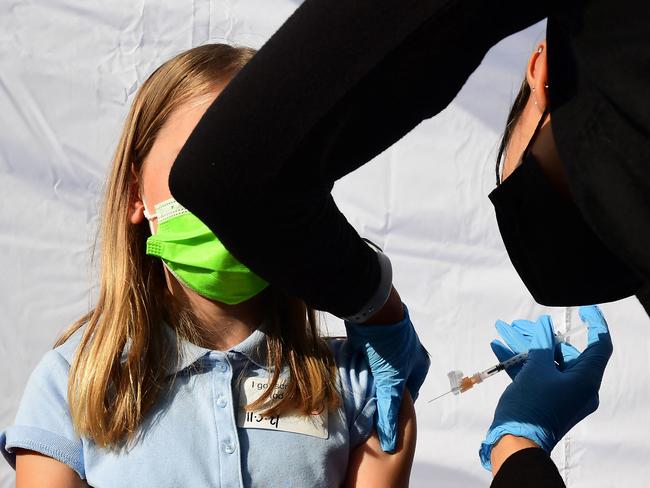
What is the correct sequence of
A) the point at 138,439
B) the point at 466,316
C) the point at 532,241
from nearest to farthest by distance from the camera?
the point at 532,241
the point at 138,439
the point at 466,316

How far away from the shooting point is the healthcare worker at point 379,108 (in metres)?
0.67

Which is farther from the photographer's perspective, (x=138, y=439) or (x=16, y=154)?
(x=16, y=154)

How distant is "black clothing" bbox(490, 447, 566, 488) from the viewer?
1115mm

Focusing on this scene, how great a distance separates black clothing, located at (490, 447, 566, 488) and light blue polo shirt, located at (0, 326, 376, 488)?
0.28 metres

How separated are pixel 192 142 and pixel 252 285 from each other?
0.55m

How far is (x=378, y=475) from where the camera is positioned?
52.8 inches

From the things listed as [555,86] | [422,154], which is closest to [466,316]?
[422,154]

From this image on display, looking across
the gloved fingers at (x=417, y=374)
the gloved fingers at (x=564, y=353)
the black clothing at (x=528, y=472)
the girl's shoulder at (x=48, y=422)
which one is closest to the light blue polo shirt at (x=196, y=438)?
the girl's shoulder at (x=48, y=422)

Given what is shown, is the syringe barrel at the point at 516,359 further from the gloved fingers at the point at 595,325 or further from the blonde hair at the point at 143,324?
the blonde hair at the point at 143,324

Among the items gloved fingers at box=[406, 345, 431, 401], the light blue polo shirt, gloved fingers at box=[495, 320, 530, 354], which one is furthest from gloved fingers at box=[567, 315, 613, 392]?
the light blue polo shirt

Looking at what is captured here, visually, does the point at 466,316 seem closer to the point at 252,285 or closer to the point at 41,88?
the point at 252,285

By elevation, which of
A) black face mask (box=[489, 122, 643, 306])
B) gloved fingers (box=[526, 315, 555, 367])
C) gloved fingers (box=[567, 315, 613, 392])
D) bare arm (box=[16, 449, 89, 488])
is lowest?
bare arm (box=[16, 449, 89, 488])

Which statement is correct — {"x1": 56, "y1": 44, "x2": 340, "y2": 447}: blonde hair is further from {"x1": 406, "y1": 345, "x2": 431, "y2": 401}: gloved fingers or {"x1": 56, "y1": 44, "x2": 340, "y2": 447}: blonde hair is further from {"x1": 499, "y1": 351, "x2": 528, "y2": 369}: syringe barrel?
{"x1": 499, "y1": 351, "x2": 528, "y2": 369}: syringe barrel

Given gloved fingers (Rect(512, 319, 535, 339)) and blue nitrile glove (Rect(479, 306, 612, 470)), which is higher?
gloved fingers (Rect(512, 319, 535, 339))
